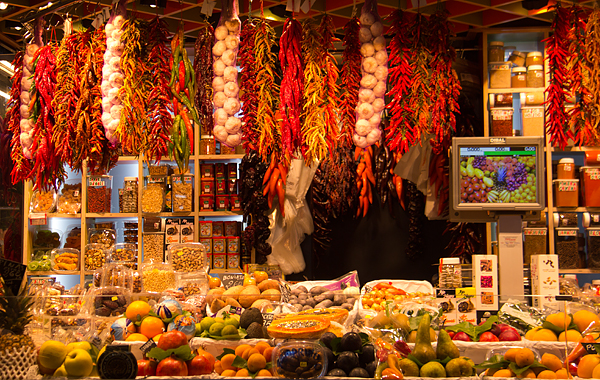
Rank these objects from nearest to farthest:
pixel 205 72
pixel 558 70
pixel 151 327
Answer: pixel 151 327
pixel 205 72
pixel 558 70

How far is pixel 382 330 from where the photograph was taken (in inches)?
89.9

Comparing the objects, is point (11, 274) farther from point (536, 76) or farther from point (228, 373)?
point (536, 76)

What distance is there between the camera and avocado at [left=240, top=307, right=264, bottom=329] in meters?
2.47

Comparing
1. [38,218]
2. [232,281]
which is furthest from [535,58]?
[38,218]

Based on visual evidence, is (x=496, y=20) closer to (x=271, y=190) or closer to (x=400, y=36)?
Answer: (x=400, y=36)

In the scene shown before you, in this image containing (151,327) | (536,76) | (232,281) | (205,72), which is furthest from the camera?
(536,76)

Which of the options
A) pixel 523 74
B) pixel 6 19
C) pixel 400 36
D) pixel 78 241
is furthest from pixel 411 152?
pixel 6 19

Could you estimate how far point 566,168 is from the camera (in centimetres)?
458

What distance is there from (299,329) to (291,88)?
1.62 metres

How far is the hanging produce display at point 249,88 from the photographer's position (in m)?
3.27

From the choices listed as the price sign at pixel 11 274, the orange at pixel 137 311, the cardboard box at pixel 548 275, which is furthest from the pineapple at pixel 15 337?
the cardboard box at pixel 548 275

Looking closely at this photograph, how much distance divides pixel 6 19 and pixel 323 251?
3.69m

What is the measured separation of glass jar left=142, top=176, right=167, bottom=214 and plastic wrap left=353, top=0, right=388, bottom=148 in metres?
2.61

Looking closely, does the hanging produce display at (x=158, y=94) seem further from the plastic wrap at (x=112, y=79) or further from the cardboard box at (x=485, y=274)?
the cardboard box at (x=485, y=274)
